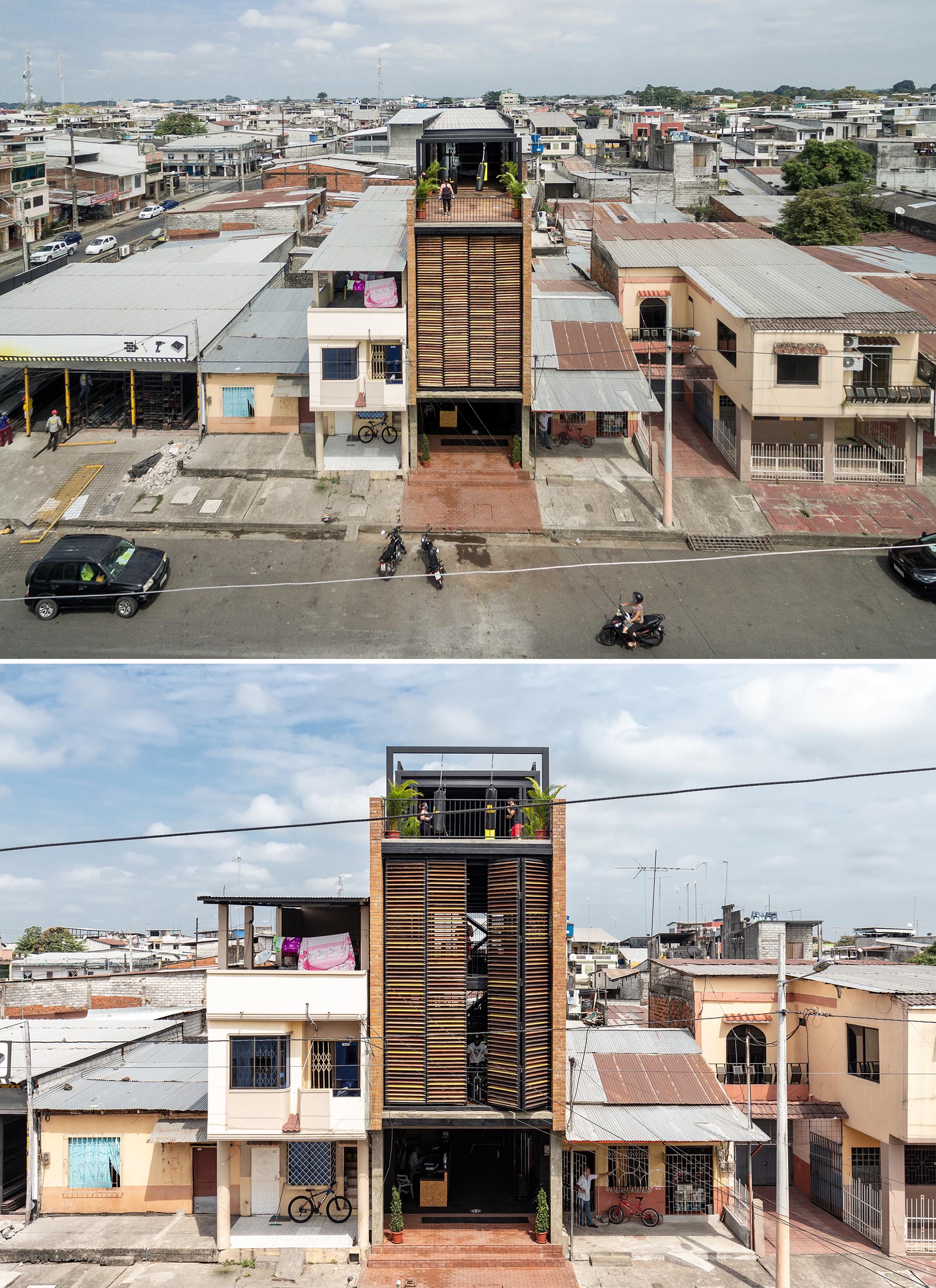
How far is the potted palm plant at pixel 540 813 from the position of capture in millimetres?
24359

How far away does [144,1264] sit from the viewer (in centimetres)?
2295

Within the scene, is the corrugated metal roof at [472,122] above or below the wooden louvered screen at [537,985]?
above

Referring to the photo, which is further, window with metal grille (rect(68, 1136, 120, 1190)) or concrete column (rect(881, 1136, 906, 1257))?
window with metal grille (rect(68, 1136, 120, 1190))

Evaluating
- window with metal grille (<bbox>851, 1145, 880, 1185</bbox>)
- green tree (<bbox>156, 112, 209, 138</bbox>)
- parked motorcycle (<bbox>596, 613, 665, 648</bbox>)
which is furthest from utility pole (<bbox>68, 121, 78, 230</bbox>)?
window with metal grille (<bbox>851, 1145, 880, 1185</bbox>)

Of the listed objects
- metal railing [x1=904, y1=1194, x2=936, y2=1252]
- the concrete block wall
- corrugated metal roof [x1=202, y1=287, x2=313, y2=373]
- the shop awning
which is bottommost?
the concrete block wall

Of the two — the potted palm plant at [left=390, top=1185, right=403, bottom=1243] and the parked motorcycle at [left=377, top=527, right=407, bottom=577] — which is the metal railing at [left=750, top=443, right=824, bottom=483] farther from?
the potted palm plant at [left=390, top=1185, right=403, bottom=1243]

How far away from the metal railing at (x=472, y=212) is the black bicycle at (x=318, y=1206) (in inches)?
1158

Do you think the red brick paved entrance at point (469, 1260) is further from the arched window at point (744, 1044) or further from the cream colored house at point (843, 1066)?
the arched window at point (744, 1044)

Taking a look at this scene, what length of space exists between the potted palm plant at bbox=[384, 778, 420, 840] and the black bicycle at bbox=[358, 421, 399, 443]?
1842cm

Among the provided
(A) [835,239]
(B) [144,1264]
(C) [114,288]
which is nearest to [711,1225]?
(B) [144,1264]

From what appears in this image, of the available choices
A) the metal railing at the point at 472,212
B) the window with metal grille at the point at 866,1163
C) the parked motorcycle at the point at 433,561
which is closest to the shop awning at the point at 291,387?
the metal railing at the point at 472,212

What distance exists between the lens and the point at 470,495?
37.9 m

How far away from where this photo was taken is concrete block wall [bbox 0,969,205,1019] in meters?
37.3

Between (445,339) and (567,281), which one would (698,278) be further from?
(445,339)
